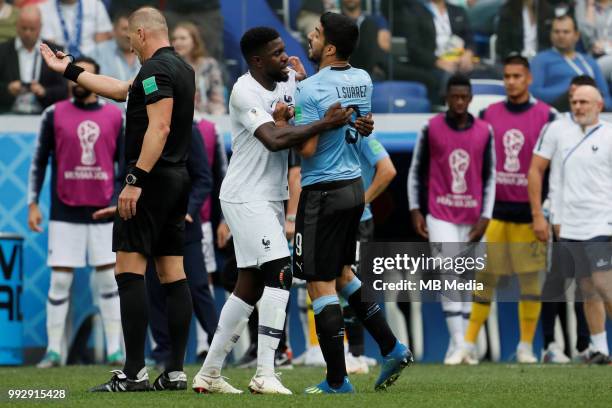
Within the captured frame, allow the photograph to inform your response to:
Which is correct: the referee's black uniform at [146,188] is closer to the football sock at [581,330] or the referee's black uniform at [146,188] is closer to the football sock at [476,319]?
the football sock at [476,319]

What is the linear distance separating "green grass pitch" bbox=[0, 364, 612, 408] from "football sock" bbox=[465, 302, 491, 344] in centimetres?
78

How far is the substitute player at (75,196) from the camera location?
11.6m

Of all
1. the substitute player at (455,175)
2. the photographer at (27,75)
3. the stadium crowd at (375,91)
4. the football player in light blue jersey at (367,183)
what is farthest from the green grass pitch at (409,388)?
the photographer at (27,75)

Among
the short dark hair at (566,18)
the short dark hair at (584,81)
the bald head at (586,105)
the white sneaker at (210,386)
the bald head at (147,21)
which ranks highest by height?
the short dark hair at (566,18)

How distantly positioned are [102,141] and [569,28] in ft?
15.5

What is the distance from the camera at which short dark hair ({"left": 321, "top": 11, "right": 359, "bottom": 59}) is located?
25.0 feet

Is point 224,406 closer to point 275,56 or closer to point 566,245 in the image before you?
point 275,56

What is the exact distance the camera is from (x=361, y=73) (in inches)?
306

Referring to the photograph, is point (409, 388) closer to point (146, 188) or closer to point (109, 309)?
point (146, 188)

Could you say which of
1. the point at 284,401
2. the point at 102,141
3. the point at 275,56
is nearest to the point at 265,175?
the point at 275,56

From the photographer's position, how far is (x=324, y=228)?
24.9ft

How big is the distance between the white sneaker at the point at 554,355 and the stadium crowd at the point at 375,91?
1 cm

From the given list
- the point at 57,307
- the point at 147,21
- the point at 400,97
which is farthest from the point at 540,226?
the point at 147,21

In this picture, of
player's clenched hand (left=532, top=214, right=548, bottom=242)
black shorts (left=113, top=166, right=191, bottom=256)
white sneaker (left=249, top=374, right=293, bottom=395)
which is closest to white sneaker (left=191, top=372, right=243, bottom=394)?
white sneaker (left=249, top=374, right=293, bottom=395)
